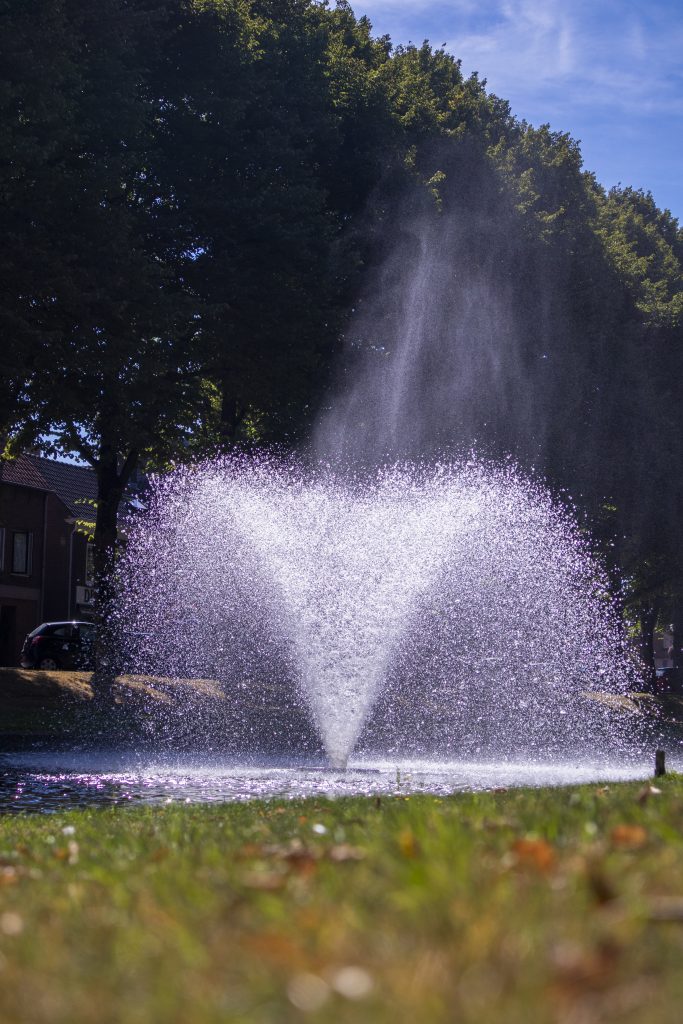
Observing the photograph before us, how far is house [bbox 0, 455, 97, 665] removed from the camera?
182 feet

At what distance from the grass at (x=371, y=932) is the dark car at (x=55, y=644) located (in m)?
37.7

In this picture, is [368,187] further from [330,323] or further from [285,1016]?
[285,1016]

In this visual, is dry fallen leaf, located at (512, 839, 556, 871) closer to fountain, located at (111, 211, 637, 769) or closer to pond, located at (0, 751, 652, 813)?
pond, located at (0, 751, 652, 813)

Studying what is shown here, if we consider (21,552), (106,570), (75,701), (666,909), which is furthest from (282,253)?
(21,552)

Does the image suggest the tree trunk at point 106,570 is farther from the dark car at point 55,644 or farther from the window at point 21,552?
the window at point 21,552

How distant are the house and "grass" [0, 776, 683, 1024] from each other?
51.0 meters

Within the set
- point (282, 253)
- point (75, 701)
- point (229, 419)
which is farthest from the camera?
point (229, 419)

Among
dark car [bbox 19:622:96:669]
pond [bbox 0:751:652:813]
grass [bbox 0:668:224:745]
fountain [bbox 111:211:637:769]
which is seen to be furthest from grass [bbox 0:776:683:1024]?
dark car [bbox 19:622:96:669]

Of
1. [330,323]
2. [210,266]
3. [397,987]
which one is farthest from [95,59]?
[397,987]

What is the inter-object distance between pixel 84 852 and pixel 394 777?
367 inches

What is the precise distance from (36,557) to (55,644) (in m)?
15.6

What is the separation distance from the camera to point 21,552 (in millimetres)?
56469

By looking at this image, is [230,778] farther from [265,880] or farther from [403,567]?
[265,880]

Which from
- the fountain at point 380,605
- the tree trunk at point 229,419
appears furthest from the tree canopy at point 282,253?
the fountain at point 380,605
